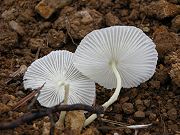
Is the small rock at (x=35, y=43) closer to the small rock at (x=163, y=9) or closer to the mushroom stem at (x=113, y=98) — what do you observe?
the mushroom stem at (x=113, y=98)

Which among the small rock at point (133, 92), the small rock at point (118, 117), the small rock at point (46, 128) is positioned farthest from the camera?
the small rock at point (133, 92)

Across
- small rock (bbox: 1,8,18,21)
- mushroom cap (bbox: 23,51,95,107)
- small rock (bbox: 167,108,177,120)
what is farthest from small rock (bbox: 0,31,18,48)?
small rock (bbox: 167,108,177,120)

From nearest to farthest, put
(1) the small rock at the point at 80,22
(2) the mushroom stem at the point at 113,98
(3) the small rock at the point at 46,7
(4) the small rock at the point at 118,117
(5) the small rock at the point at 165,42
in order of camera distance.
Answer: (2) the mushroom stem at the point at 113,98, (4) the small rock at the point at 118,117, (5) the small rock at the point at 165,42, (1) the small rock at the point at 80,22, (3) the small rock at the point at 46,7

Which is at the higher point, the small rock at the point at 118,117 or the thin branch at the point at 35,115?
the thin branch at the point at 35,115

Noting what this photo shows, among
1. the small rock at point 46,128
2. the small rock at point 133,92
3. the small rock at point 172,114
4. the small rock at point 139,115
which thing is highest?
the small rock at point 46,128

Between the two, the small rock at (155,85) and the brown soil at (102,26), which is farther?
the small rock at (155,85)

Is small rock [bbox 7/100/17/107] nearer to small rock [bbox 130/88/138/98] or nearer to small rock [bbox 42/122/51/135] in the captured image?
small rock [bbox 42/122/51/135]

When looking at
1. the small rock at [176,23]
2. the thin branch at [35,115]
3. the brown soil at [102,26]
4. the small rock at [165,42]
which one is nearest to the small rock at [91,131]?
the brown soil at [102,26]

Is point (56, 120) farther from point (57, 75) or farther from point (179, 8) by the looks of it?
point (179, 8)
